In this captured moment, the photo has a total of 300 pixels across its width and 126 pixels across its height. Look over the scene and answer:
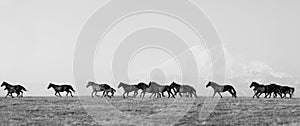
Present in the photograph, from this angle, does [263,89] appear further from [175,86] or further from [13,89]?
[13,89]

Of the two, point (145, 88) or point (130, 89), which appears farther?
point (145, 88)

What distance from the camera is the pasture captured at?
2603 cm

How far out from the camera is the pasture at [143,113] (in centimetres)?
2603

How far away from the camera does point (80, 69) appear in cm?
3881

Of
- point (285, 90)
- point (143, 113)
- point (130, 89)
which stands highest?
point (285, 90)

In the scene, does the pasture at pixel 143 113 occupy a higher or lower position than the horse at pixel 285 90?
lower

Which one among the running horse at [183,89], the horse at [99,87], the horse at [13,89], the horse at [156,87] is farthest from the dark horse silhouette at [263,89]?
the horse at [13,89]

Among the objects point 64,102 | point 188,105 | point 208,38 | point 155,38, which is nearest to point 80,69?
point 64,102

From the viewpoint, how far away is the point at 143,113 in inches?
1163

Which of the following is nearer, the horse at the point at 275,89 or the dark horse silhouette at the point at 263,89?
the dark horse silhouette at the point at 263,89

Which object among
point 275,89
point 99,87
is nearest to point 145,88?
point 99,87

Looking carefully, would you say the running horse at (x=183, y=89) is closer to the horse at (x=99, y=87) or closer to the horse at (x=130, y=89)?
the horse at (x=130, y=89)

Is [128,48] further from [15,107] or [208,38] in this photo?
[15,107]

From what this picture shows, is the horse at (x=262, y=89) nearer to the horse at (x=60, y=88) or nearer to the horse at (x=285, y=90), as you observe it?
the horse at (x=285, y=90)
